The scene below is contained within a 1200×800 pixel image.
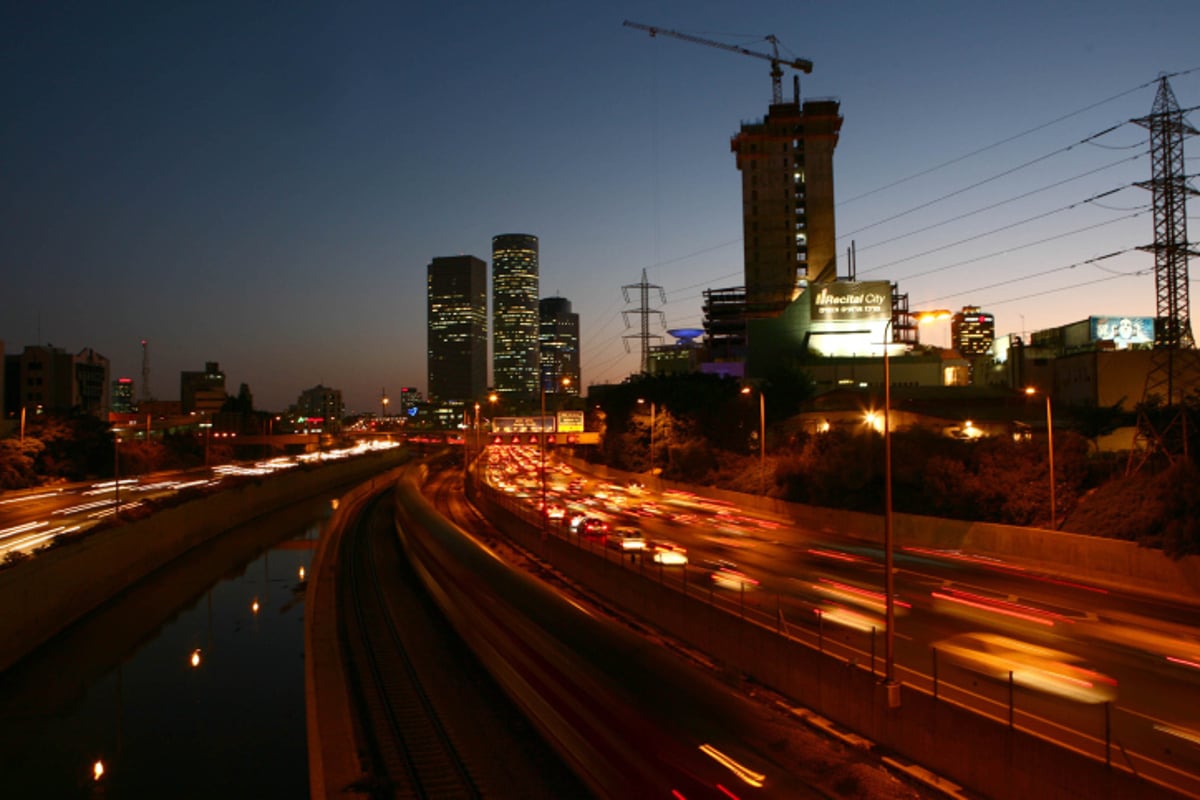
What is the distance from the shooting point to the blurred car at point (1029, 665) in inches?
658

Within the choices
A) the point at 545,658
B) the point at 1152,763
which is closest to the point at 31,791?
the point at 545,658

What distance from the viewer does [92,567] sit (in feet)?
119

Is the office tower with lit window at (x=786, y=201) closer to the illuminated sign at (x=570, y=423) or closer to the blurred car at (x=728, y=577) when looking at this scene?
the illuminated sign at (x=570, y=423)

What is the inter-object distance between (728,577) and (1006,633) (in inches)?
389

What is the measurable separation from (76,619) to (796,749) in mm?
32001

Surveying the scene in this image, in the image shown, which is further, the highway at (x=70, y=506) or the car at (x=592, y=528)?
the car at (x=592, y=528)

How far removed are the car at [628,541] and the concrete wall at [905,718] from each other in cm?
1091

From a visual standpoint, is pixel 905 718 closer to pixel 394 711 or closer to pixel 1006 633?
pixel 1006 633

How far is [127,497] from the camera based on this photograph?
60062 mm

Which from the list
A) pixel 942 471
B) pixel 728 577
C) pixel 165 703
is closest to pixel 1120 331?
pixel 942 471

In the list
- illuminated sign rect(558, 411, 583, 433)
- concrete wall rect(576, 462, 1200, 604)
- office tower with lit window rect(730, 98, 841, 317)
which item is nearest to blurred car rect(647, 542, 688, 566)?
concrete wall rect(576, 462, 1200, 604)

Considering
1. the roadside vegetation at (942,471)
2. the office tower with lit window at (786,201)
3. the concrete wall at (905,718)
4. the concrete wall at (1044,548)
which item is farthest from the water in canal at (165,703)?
the office tower with lit window at (786,201)

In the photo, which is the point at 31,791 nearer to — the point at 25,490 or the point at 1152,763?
the point at 1152,763

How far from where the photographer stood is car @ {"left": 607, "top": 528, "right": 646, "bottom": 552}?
120ft
